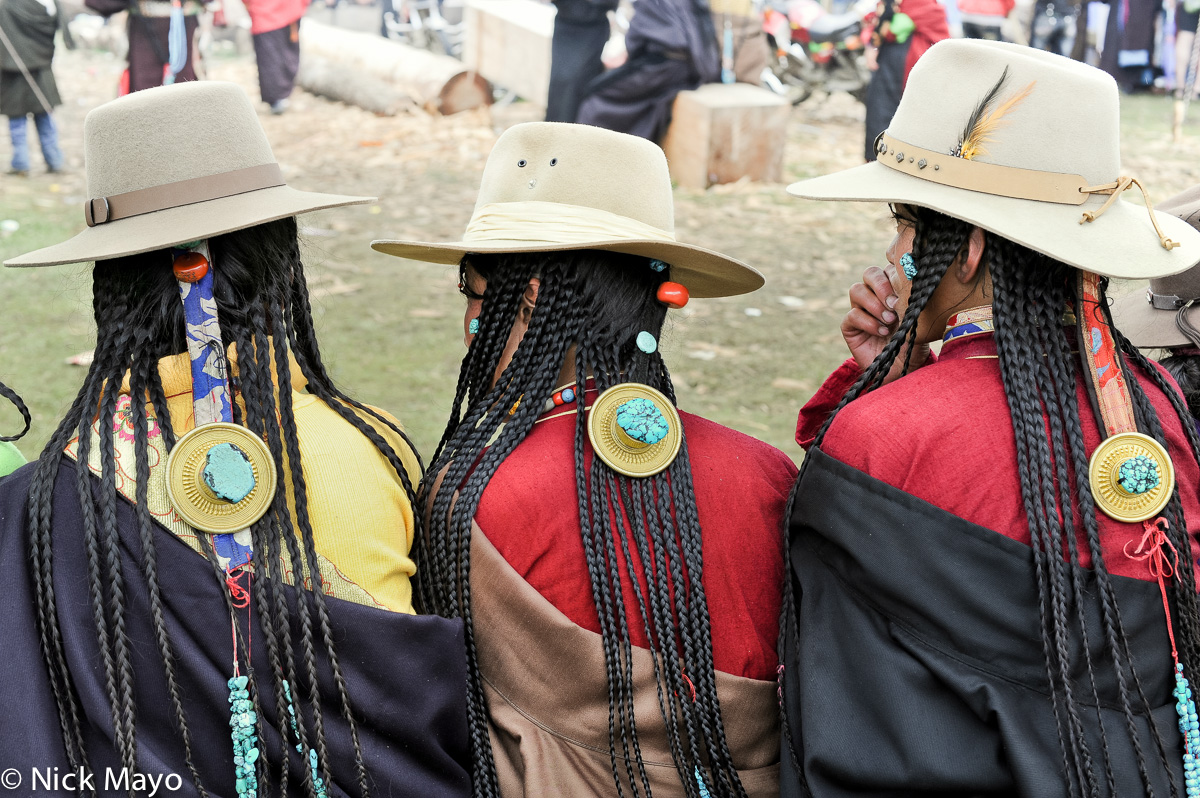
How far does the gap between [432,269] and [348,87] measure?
20.8 ft

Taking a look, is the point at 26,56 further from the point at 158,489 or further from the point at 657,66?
the point at 158,489

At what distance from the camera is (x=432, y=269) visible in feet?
24.1

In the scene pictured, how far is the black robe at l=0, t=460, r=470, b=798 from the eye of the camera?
5.98 ft

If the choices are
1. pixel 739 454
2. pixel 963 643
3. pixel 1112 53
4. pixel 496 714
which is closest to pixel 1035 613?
pixel 963 643

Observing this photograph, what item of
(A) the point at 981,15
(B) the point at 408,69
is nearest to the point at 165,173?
(B) the point at 408,69

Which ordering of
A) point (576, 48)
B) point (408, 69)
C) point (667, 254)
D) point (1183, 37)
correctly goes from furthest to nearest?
point (1183, 37), point (408, 69), point (576, 48), point (667, 254)

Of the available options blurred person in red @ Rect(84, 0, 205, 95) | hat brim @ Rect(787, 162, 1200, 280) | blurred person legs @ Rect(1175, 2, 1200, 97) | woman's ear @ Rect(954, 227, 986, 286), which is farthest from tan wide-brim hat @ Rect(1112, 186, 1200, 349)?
blurred person legs @ Rect(1175, 2, 1200, 97)

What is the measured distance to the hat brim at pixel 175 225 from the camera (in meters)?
1.92

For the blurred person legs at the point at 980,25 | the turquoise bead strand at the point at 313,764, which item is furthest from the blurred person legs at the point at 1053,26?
the turquoise bead strand at the point at 313,764

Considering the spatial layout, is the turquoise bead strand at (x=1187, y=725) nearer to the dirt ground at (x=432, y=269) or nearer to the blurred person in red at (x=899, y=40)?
the dirt ground at (x=432, y=269)

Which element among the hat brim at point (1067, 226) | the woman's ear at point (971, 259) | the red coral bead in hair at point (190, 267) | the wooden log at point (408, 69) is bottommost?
the wooden log at point (408, 69)

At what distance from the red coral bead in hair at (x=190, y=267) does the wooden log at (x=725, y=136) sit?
7.85 meters

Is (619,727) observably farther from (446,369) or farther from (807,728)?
(446,369)

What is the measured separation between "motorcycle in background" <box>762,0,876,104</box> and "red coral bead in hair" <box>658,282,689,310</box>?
11.3 metres
